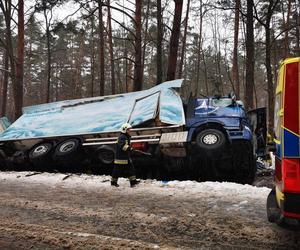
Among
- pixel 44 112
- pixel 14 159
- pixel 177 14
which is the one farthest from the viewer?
pixel 177 14

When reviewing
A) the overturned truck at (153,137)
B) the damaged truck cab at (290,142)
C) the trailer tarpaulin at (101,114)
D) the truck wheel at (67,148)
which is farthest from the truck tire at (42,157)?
the damaged truck cab at (290,142)

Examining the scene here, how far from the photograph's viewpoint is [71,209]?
683cm

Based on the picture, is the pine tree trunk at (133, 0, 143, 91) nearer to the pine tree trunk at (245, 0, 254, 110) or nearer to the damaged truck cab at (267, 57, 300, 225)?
the pine tree trunk at (245, 0, 254, 110)

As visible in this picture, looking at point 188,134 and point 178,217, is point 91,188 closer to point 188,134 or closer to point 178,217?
point 188,134

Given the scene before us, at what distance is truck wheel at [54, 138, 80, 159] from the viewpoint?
10648 millimetres

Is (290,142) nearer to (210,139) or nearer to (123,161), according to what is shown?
(210,139)

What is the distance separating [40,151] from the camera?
11.4 meters

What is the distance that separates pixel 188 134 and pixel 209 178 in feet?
3.81

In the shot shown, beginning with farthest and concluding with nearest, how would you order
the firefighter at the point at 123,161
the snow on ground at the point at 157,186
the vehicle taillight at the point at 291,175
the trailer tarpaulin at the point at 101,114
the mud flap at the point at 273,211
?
the trailer tarpaulin at the point at 101,114 → the firefighter at the point at 123,161 → the snow on ground at the point at 157,186 → the mud flap at the point at 273,211 → the vehicle taillight at the point at 291,175

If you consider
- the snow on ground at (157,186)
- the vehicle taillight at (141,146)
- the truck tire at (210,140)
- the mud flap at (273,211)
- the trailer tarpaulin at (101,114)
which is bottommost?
the snow on ground at (157,186)

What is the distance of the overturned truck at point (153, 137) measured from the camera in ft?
30.3

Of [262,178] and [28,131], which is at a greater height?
[28,131]

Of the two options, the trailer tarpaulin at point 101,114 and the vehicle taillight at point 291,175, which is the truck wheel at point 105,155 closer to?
the trailer tarpaulin at point 101,114

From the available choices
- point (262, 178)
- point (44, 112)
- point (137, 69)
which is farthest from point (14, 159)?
point (137, 69)
